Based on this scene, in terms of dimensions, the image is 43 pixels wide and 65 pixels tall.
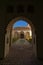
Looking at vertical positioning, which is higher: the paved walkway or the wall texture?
the wall texture

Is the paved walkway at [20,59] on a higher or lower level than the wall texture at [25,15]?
lower

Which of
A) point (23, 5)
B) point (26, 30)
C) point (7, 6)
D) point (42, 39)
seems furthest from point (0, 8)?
point (26, 30)

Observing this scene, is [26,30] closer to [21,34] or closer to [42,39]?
[21,34]

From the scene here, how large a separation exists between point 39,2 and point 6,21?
2167mm

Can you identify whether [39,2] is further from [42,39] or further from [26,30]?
[26,30]

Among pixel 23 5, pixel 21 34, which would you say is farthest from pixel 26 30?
pixel 23 5

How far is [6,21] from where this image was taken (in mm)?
9352

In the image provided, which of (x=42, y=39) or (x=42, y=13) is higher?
(x=42, y=13)

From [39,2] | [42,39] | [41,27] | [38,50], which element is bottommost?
[38,50]

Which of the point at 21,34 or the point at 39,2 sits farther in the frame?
the point at 21,34

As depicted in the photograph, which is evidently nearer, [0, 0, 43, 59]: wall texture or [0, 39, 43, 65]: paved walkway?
[0, 39, 43, 65]: paved walkway

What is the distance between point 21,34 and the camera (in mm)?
29578

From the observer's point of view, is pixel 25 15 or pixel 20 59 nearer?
pixel 20 59

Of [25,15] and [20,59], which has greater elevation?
[25,15]
